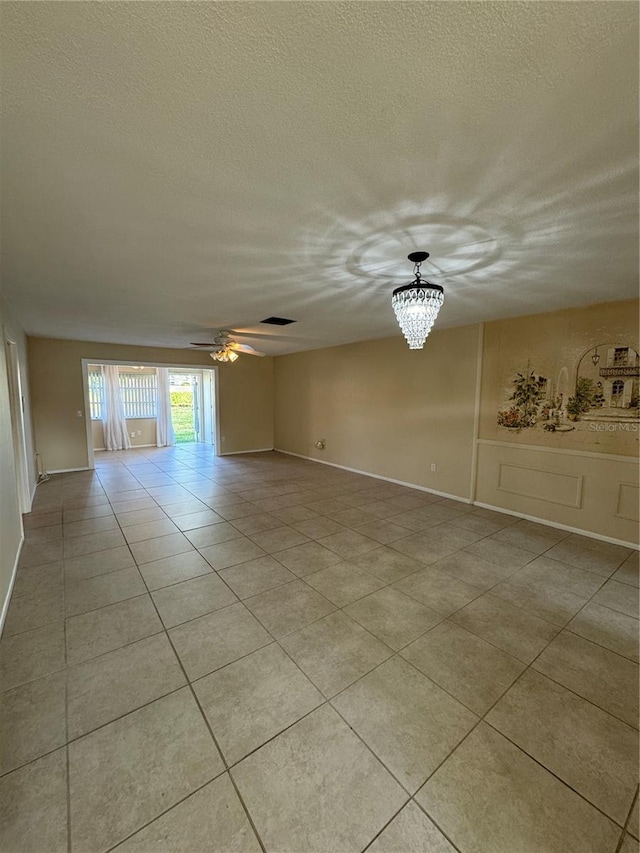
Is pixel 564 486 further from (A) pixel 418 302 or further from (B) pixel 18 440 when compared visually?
(B) pixel 18 440

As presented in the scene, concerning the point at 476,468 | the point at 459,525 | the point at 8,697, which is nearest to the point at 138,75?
the point at 8,697

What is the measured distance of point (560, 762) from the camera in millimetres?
1446

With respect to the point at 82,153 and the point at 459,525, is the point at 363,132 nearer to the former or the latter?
the point at 82,153

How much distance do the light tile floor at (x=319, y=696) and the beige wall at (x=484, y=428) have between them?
0.63 m

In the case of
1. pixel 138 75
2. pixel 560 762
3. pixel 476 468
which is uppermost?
pixel 138 75

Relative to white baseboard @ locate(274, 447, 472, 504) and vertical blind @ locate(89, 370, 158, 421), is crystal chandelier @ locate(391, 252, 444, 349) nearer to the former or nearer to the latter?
white baseboard @ locate(274, 447, 472, 504)

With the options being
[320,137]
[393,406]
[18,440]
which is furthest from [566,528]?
[18,440]

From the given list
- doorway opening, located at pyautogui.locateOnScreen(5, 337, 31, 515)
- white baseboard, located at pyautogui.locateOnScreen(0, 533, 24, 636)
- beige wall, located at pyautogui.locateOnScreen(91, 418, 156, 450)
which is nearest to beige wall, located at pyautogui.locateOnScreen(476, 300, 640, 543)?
white baseboard, located at pyautogui.locateOnScreen(0, 533, 24, 636)

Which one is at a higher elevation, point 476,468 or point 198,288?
point 198,288

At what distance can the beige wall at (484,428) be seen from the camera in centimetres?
348

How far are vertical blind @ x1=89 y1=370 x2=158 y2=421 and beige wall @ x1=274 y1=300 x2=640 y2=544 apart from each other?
15.1ft

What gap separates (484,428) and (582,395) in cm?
112

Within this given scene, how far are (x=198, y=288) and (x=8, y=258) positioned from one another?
127 centimetres

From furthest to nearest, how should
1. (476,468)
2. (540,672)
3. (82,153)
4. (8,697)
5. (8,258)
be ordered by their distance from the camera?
(476,468) < (8,258) < (540,672) < (8,697) < (82,153)
